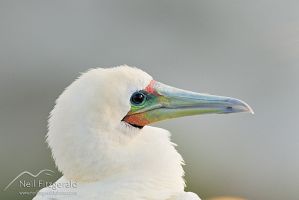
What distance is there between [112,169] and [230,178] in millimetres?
2119

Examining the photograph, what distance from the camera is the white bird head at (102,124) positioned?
1655mm

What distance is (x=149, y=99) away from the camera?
1.84 meters

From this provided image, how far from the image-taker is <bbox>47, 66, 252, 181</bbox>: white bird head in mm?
1655

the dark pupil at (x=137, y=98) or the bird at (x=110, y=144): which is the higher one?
the dark pupil at (x=137, y=98)

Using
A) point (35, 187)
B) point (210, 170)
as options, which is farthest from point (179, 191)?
point (210, 170)

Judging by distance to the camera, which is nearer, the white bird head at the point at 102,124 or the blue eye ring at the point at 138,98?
the white bird head at the point at 102,124

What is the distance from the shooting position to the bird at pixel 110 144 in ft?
5.42

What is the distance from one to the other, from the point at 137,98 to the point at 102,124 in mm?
171

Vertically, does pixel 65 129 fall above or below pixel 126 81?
below

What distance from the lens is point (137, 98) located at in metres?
1.80

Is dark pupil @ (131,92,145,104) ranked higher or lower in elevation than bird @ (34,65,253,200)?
higher

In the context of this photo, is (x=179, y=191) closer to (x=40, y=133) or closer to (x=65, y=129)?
(x=65, y=129)

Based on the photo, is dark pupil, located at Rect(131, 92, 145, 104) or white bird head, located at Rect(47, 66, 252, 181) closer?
white bird head, located at Rect(47, 66, 252, 181)

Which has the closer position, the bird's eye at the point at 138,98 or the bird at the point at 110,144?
the bird at the point at 110,144
